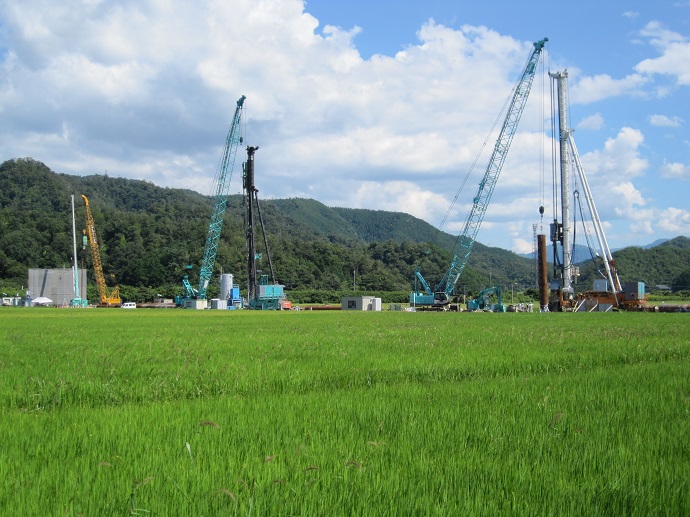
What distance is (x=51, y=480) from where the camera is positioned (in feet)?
13.8

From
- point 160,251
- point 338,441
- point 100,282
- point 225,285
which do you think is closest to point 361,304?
point 225,285

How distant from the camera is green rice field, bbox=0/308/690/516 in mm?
3785

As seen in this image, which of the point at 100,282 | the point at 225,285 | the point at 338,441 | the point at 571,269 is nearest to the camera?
the point at 338,441

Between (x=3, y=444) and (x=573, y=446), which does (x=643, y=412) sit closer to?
(x=573, y=446)

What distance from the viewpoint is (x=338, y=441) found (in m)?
5.31

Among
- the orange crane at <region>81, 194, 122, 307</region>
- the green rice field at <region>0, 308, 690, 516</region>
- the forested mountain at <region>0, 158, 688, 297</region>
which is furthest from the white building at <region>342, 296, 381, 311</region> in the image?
the green rice field at <region>0, 308, 690, 516</region>

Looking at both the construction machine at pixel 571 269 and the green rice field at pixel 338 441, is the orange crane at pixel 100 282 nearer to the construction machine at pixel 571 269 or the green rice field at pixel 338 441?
the construction machine at pixel 571 269

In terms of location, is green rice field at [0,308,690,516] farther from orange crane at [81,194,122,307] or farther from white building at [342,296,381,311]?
orange crane at [81,194,122,307]

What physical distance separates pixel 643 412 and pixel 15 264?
142 meters

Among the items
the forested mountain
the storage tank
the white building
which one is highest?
the forested mountain

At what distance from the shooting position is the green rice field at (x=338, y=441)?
3.79 m

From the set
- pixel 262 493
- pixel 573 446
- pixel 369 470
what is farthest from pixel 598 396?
pixel 262 493

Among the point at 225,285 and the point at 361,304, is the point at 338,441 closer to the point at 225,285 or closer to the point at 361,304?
the point at 361,304

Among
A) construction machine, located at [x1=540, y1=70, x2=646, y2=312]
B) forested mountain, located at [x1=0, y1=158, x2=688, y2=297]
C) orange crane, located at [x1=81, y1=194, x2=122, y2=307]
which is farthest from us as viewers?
forested mountain, located at [x1=0, y1=158, x2=688, y2=297]
